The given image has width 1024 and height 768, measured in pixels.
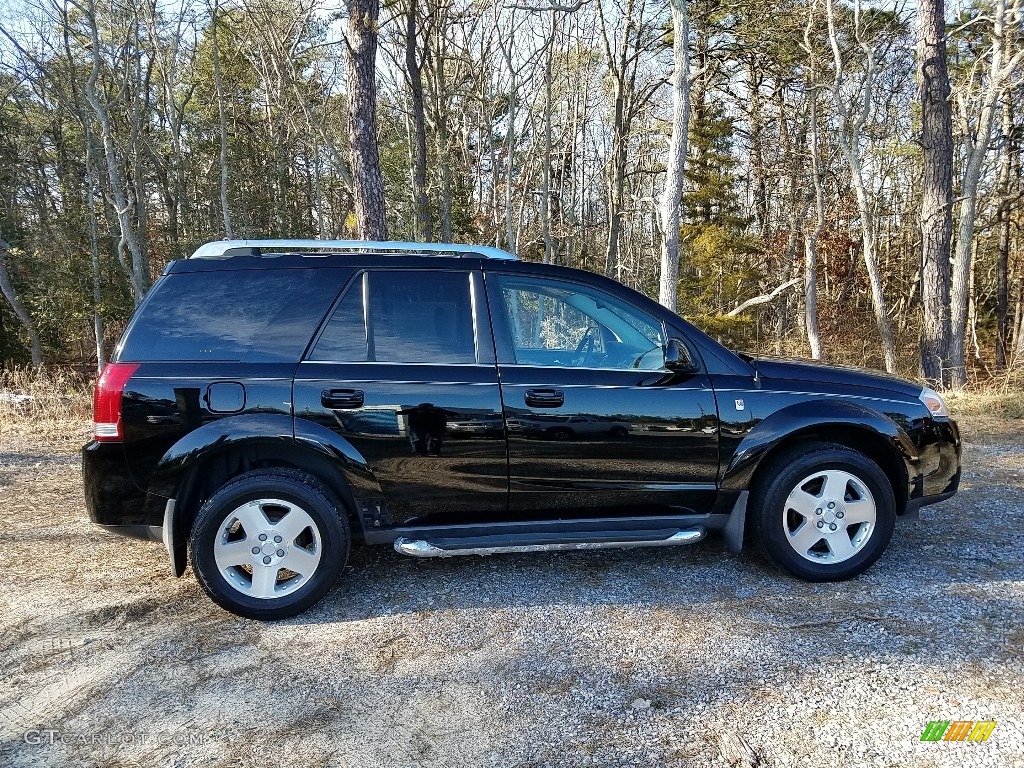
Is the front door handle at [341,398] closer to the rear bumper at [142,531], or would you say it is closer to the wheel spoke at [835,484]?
the rear bumper at [142,531]

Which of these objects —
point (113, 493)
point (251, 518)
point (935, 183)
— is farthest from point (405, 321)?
point (935, 183)

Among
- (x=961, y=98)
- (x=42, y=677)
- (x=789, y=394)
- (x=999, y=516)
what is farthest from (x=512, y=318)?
(x=961, y=98)

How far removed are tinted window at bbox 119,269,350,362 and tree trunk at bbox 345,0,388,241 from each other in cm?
593

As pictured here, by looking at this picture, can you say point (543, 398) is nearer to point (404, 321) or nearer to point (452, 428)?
point (452, 428)

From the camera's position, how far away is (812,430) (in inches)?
139

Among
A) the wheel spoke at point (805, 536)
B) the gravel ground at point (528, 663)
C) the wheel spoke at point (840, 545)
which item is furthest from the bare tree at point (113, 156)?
the wheel spoke at point (840, 545)

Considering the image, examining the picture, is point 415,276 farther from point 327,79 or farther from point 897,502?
point 327,79

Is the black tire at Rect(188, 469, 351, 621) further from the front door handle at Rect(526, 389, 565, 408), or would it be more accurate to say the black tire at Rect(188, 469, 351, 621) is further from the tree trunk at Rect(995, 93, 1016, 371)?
the tree trunk at Rect(995, 93, 1016, 371)

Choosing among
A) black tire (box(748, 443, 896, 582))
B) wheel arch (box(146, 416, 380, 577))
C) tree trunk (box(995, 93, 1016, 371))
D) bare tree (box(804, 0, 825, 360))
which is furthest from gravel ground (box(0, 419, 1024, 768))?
tree trunk (box(995, 93, 1016, 371))

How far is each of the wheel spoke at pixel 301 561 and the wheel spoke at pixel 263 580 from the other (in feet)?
0.21

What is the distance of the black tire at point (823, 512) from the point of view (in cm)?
348

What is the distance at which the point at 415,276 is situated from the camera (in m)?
3.47

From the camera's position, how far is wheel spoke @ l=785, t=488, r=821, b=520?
3502mm

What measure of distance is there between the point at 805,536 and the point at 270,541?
2.83 metres
